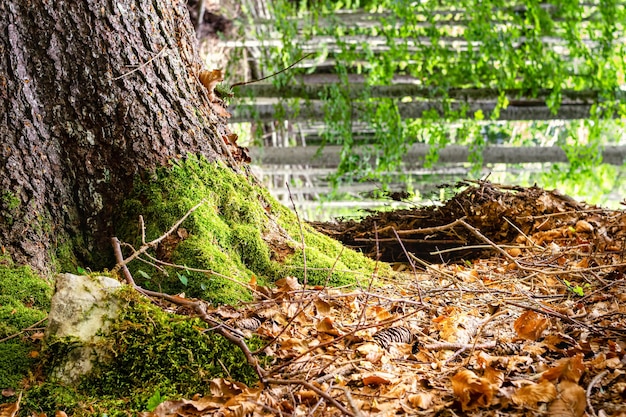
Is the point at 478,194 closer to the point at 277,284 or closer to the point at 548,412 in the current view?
the point at 277,284

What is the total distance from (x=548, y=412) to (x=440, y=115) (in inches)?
238

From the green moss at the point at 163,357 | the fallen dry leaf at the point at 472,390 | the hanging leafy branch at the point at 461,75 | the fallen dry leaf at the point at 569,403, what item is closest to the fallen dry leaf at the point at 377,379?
the fallen dry leaf at the point at 472,390

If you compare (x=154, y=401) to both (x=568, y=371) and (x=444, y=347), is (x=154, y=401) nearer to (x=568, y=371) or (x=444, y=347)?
(x=444, y=347)

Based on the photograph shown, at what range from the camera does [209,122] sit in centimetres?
296

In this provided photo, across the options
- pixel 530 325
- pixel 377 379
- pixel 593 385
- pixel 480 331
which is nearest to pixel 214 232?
pixel 377 379

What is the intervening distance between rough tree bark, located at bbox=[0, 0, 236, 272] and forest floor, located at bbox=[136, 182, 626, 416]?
2.88 ft

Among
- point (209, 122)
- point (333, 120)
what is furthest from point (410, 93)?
point (209, 122)

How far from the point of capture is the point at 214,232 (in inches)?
103

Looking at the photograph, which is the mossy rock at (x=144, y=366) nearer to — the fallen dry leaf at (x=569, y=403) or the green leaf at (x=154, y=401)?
the green leaf at (x=154, y=401)

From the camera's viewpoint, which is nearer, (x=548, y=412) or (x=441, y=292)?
(x=548, y=412)

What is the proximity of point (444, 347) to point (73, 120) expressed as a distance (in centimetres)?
181

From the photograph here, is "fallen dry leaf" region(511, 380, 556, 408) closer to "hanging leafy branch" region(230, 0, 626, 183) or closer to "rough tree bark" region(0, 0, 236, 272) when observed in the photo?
"rough tree bark" region(0, 0, 236, 272)

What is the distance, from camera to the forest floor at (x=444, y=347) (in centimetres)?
161

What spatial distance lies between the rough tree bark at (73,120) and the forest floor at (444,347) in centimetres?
88
